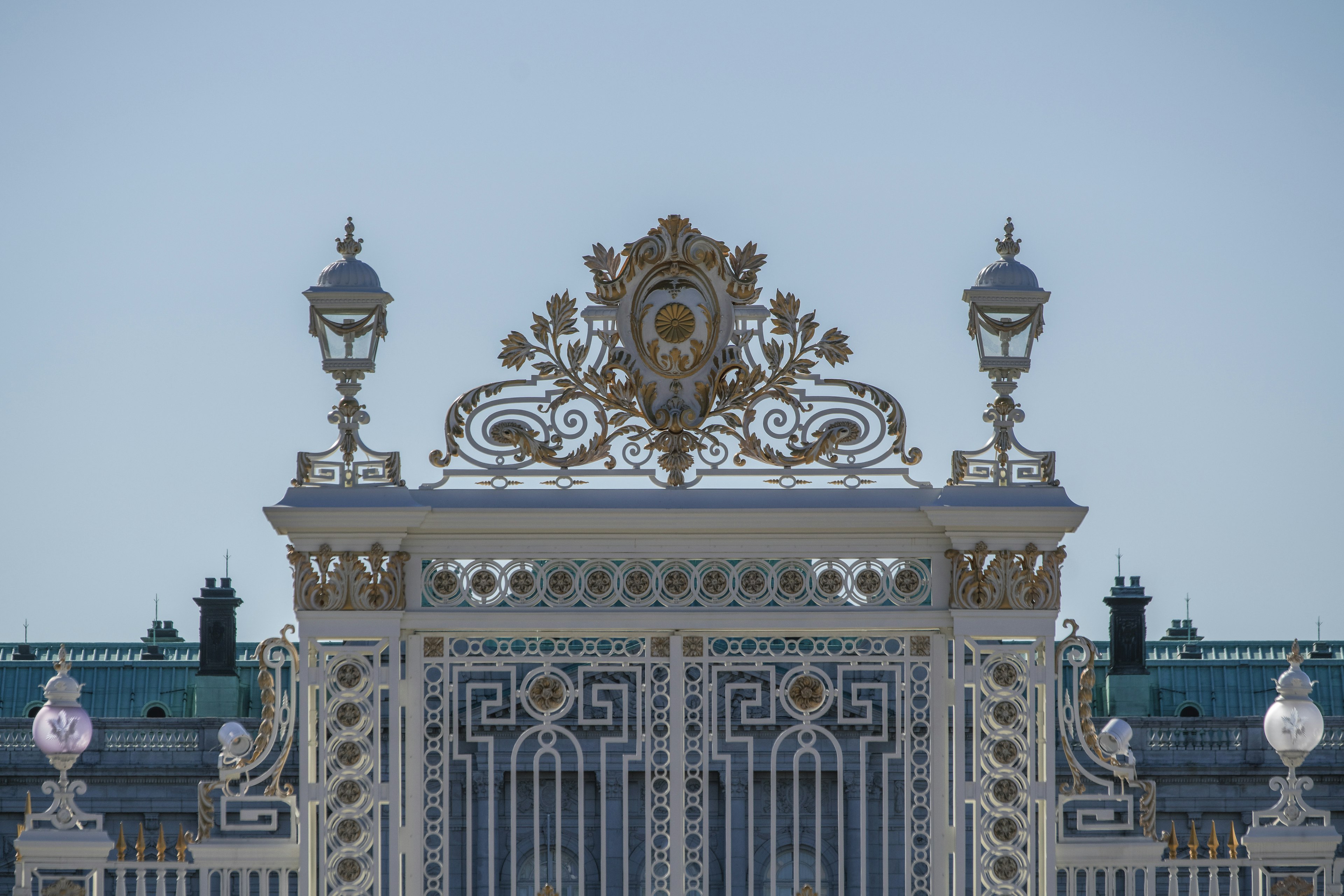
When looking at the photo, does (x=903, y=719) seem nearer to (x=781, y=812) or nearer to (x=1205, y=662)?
(x=781, y=812)

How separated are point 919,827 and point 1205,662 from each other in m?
29.3

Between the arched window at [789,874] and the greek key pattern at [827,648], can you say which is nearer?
the greek key pattern at [827,648]

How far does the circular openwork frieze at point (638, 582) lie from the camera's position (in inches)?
354

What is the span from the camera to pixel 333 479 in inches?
354

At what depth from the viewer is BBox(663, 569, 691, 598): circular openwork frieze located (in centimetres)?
900

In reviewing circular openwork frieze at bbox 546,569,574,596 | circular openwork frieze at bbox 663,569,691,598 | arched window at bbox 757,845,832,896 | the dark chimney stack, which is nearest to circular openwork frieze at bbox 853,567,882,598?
circular openwork frieze at bbox 663,569,691,598

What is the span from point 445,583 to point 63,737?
6.18ft

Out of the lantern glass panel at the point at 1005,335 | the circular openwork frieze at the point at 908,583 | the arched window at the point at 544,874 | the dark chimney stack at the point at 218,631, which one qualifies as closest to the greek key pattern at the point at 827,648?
the circular openwork frieze at the point at 908,583

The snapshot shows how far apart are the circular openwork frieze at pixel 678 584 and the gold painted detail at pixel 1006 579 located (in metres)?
1.21

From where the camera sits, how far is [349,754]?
894 cm

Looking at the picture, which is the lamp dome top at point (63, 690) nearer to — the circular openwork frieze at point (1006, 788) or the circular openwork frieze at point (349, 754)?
the circular openwork frieze at point (349, 754)

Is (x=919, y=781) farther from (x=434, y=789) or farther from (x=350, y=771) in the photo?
(x=350, y=771)

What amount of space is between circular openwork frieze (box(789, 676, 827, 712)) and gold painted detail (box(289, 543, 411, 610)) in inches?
73.4

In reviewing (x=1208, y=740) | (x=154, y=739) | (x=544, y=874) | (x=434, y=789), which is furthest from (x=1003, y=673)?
(x=154, y=739)
